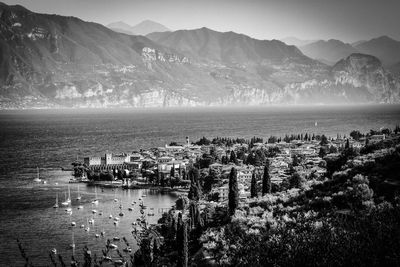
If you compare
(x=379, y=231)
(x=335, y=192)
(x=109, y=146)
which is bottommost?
(x=109, y=146)

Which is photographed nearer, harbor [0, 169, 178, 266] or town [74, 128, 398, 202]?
harbor [0, 169, 178, 266]

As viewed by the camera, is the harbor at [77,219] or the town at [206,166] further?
the town at [206,166]

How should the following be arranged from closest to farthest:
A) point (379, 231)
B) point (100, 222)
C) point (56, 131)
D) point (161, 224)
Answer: point (379, 231) < point (161, 224) < point (100, 222) < point (56, 131)

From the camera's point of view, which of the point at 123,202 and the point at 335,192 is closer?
the point at 335,192

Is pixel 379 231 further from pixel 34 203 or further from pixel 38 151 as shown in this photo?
pixel 38 151

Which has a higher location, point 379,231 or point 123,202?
point 379,231

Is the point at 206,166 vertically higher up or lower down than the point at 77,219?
higher up

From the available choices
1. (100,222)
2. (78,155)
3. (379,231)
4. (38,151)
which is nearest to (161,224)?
(100,222)

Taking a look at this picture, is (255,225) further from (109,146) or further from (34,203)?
(109,146)

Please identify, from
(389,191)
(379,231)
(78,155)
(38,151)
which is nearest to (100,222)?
(389,191)

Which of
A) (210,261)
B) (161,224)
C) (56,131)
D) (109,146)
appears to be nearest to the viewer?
(210,261)

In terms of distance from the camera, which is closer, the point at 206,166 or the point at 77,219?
the point at 77,219
